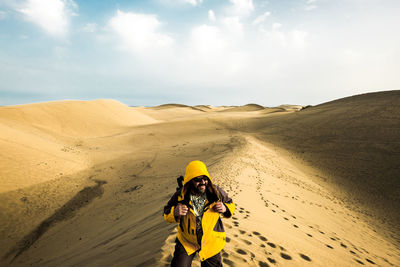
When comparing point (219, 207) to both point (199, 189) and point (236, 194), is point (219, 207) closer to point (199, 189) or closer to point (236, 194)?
point (199, 189)

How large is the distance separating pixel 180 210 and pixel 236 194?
4158 mm

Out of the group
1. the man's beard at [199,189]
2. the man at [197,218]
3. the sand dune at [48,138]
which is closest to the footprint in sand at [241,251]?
the man at [197,218]

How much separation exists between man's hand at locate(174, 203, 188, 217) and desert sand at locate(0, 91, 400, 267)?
106cm

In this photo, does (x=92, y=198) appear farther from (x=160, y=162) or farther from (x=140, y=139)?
(x=140, y=139)

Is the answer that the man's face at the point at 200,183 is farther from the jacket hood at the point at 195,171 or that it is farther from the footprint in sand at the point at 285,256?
the footprint in sand at the point at 285,256

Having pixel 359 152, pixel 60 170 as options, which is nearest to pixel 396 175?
pixel 359 152

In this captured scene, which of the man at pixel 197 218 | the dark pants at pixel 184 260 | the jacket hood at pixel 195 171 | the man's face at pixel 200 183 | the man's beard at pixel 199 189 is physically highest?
the jacket hood at pixel 195 171

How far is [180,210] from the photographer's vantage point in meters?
2.07

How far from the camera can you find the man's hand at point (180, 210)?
2.05 metres

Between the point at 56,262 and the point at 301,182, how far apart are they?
928cm

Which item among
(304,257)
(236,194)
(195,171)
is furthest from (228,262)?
(236,194)

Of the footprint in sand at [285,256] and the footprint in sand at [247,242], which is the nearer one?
the footprint in sand at [285,256]

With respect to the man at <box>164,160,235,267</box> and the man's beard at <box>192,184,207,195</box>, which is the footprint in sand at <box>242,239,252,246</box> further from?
the man's beard at <box>192,184,207,195</box>

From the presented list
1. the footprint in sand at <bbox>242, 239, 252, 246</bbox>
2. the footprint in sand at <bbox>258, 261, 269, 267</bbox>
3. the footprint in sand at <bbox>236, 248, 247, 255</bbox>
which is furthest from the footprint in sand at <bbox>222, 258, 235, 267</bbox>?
the footprint in sand at <bbox>242, 239, 252, 246</bbox>
